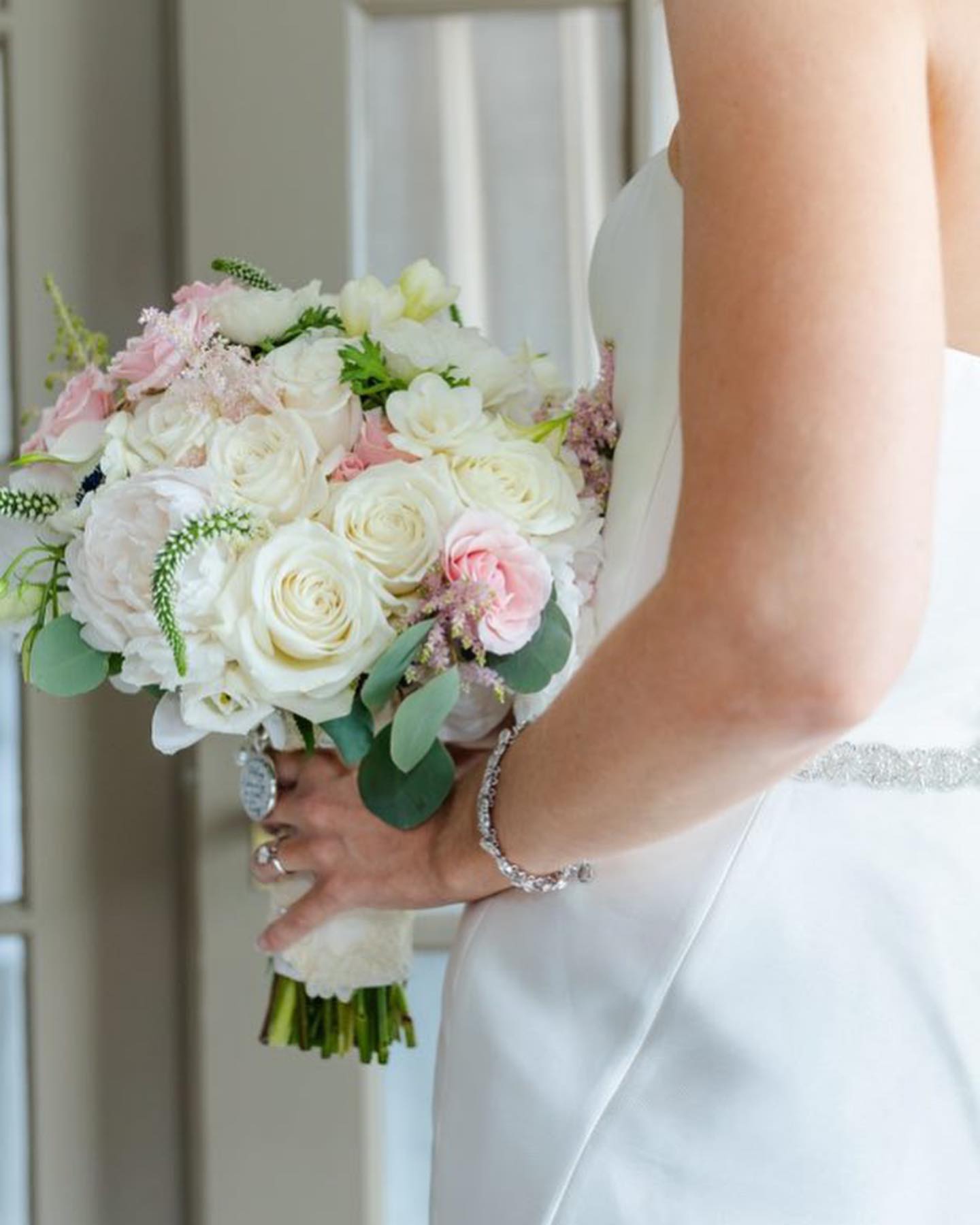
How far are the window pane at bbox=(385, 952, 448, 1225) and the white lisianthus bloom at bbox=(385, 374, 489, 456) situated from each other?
2.53 ft

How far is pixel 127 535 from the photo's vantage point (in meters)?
0.94

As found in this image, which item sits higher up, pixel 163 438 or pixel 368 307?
pixel 368 307

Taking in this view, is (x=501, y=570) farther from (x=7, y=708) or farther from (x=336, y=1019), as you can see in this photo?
(x=7, y=708)

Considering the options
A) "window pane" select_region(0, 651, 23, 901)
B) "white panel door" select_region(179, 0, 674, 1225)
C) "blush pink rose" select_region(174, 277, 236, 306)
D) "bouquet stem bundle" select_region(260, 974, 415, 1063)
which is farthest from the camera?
"window pane" select_region(0, 651, 23, 901)

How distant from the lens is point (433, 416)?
0.99 m

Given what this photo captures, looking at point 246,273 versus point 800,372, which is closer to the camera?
point 800,372

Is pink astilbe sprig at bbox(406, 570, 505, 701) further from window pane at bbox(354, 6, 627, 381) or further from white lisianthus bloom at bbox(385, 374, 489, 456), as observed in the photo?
window pane at bbox(354, 6, 627, 381)

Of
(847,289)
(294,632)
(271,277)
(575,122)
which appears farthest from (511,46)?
(847,289)

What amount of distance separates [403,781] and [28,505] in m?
0.30

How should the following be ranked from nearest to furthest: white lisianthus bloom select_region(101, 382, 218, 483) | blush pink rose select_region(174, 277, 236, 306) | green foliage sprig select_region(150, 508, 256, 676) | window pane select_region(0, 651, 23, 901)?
1. green foliage sprig select_region(150, 508, 256, 676)
2. white lisianthus bloom select_region(101, 382, 218, 483)
3. blush pink rose select_region(174, 277, 236, 306)
4. window pane select_region(0, 651, 23, 901)

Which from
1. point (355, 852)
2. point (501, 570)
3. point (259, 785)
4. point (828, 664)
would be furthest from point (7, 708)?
point (828, 664)

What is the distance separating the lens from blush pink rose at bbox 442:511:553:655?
3.05 feet

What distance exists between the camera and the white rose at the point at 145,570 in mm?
923

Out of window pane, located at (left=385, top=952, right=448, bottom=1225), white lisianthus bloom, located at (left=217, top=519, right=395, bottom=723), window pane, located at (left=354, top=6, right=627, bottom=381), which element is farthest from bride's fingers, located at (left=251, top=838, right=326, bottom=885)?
window pane, located at (left=354, top=6, right=627, bottom=381)
